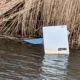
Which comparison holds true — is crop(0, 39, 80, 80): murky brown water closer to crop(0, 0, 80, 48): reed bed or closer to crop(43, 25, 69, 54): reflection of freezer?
crop(43, 25, 69, 54): reflection of freezer

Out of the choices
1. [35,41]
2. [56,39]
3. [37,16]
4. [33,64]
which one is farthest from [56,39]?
[33,64]

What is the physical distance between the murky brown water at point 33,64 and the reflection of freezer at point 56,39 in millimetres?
221

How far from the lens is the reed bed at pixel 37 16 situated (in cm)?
902

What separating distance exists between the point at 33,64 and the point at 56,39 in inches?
52.2

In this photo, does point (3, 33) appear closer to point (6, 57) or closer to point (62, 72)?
point (6, 57)

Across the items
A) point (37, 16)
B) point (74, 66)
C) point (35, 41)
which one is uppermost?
point (37, 16)

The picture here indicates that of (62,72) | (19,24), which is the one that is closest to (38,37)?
(19,24)

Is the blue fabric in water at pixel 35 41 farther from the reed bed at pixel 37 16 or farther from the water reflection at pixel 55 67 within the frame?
the water reflection at pixel 55 67

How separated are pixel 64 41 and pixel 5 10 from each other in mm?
2059

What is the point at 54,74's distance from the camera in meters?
6.90

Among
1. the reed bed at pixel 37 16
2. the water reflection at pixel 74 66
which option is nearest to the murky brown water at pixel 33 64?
the water reflection at pixel 74 66

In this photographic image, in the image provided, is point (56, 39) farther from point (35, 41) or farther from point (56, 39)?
point (35, 41)

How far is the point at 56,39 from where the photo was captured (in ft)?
28.2

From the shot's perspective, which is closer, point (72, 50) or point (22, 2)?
point (72, 50)
